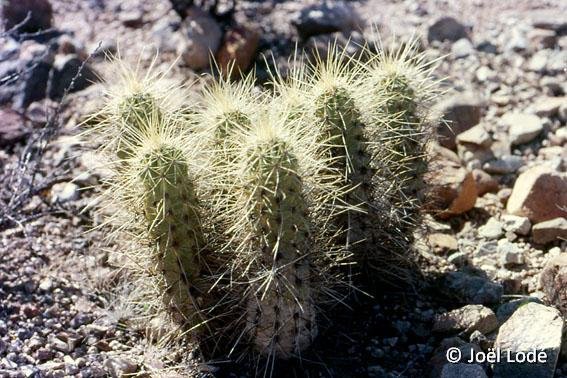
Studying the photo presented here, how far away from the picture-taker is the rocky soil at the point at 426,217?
3.63m

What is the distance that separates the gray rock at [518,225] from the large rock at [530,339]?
1080mm

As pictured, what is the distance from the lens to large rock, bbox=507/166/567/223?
456cm

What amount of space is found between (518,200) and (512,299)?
2.87 feet

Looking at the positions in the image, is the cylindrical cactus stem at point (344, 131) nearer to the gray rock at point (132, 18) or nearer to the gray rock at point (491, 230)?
the gray rock at point (491, 230)

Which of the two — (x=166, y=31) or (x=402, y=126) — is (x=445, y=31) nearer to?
(x=166, y=31)

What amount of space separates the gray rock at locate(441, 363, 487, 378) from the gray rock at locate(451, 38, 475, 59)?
3618mm

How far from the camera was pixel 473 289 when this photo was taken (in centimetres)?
396

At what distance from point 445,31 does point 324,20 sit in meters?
0.96

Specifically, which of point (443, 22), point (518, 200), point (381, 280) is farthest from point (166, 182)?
point (443, 22)

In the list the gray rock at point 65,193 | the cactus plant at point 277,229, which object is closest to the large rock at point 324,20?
the gray rock at point 65,193

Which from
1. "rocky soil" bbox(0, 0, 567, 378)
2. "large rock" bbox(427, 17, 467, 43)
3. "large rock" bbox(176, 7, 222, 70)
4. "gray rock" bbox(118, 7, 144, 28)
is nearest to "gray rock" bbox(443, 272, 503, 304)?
"rocky soil" bbox(0, 0, 567, 378)

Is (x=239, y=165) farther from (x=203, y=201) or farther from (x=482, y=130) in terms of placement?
(x=482, y=130)

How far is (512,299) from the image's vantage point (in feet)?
13.1

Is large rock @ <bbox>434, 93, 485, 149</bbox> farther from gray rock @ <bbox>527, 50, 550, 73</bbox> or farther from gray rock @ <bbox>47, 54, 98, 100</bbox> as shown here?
gray rock @ <bbox>47, 54, 98, 100</bbox>
